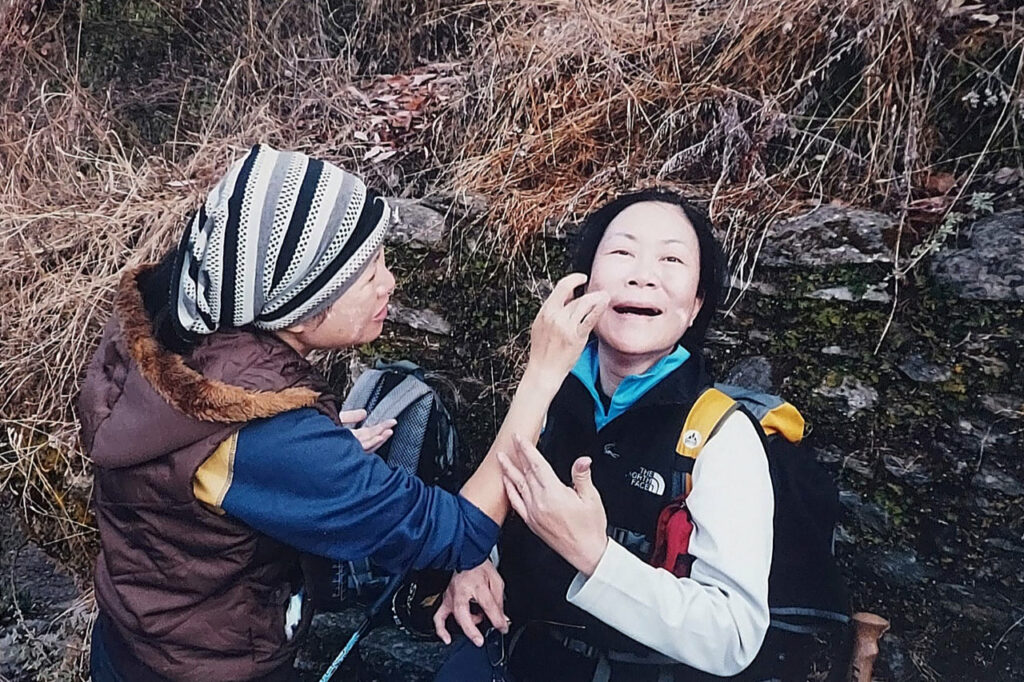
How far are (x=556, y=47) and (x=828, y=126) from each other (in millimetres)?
1124

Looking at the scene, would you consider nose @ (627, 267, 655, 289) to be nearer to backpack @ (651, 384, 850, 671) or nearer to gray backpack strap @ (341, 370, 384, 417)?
backpack @ (651, 384, 850, 671)

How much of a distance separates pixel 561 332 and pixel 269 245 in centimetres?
70

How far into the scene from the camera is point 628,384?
7.12ft

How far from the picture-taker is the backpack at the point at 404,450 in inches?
97.8

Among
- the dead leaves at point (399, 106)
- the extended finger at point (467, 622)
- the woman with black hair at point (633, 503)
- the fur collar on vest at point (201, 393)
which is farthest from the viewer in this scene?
the dead leaves at point (399, 106)

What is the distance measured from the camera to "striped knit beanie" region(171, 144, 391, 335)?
5.85 feet

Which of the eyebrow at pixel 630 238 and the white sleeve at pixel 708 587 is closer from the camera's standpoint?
the white sleeve at pixel 708 587

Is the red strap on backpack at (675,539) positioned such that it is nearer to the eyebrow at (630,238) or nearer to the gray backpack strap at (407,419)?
the eyebrow at (630,238)

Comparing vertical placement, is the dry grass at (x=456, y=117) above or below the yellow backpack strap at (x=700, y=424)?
above

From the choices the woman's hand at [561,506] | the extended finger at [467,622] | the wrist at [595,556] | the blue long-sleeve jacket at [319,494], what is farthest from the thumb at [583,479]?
the extended finger at [467,622]

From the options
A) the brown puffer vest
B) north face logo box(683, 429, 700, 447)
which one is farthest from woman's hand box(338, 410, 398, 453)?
north face logo box(683, 429, 700, 447)

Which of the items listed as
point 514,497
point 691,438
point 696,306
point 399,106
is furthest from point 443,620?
point 399,106

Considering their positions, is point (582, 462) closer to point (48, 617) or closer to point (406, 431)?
point (406, 431)

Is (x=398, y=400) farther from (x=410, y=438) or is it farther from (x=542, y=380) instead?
(x=542, y=380)
